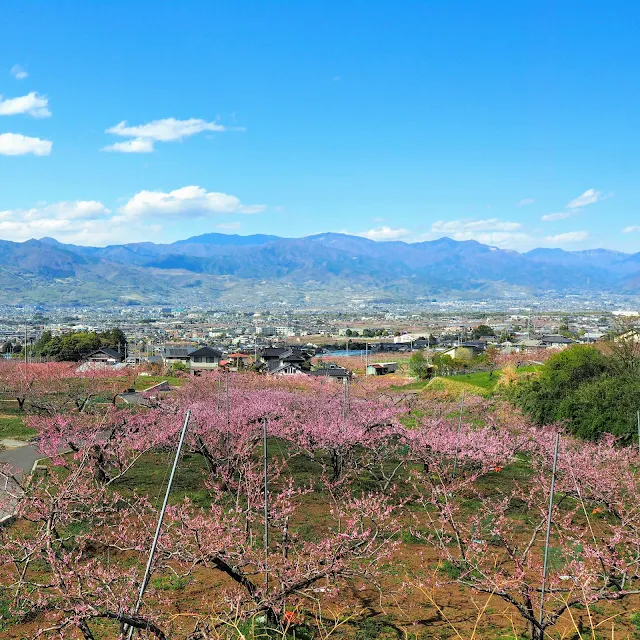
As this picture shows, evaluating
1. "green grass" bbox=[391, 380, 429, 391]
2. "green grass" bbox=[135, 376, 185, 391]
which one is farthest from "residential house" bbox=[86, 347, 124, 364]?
"green grass" bbox=[391, 380, 429, 391]

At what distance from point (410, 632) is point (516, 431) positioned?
13.3 m

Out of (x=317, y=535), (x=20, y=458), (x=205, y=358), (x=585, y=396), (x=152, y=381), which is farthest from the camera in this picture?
(x=205, y=358)

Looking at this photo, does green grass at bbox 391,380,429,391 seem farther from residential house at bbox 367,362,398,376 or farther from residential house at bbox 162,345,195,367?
residential house at bbox 162,345,195,367

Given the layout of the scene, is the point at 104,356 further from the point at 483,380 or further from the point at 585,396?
the point at 585,396

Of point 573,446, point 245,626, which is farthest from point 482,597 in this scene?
point 573,446

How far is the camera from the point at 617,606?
7.00 metres

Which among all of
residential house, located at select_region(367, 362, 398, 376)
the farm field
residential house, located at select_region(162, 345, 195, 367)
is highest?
the farm field

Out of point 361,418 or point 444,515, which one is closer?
point 444,515

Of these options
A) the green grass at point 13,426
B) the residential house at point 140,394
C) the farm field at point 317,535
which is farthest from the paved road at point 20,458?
the residential house at point 140,394

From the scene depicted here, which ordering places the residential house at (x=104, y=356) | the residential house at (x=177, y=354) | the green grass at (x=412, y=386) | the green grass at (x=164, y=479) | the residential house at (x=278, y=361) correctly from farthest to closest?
the residential house at (x=177, y=354), the residential house at (x=104, y=356), the residential house at (x=278, y=361), the green grass at (x=412, y=386), the green grass at (x=164, y=479)

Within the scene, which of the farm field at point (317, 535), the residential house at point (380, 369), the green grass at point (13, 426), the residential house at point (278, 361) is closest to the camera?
the farm field at point (317, 535)

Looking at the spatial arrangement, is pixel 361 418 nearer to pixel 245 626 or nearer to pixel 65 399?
pixel 245 626

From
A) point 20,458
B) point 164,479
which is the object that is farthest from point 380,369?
point 164,479

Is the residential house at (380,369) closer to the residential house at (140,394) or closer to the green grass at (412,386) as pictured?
the green grass at (412,386)
